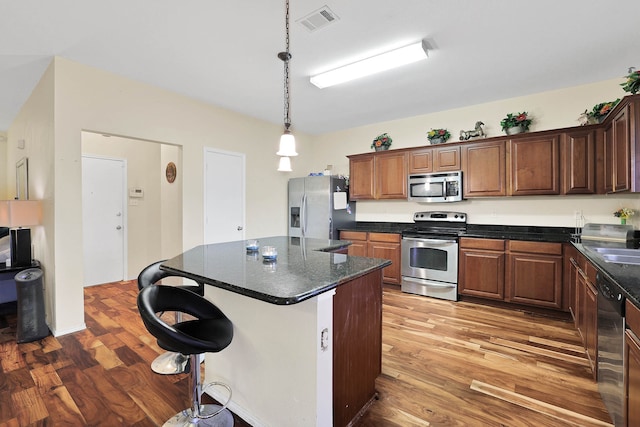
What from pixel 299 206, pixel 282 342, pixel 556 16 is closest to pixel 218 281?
pixel 282 342

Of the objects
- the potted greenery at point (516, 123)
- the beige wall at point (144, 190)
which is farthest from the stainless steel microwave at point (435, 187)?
the beige wall at point (144, 190)

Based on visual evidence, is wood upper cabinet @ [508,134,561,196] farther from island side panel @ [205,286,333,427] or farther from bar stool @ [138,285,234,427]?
bar stool @ [138,285,234,427]

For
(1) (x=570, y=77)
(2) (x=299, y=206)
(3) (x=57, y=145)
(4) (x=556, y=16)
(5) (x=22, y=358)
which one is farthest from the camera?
(2) (x=299, y=206)

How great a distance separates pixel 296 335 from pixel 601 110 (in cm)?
382

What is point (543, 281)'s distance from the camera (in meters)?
3.29

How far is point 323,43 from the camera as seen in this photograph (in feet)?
8.21

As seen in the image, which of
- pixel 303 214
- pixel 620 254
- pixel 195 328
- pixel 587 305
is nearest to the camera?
pixel 195 328

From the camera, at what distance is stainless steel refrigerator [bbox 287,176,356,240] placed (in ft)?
15.5

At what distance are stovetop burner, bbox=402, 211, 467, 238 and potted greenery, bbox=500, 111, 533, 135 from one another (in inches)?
48.1

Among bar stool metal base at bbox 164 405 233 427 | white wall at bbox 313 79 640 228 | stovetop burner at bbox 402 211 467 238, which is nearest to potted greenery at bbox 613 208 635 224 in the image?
white wall at bbox 313 79 640 228

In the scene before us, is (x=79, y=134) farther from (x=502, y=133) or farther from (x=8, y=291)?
(x=502, y=133)

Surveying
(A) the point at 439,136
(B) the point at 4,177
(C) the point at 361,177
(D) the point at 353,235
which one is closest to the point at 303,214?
(D) the point at 353,235

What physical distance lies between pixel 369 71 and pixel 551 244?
270 centimetres

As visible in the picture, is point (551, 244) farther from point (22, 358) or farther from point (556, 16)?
point (22, 358)
